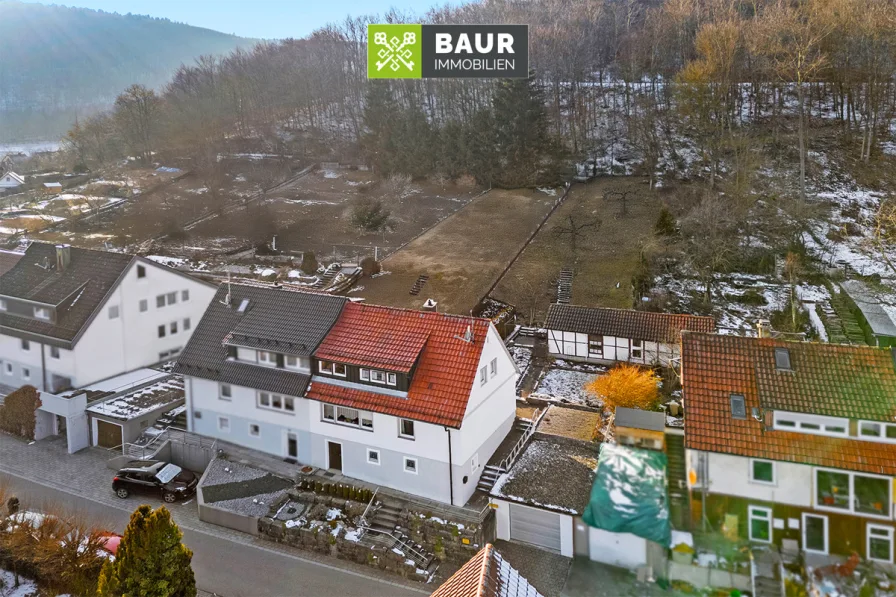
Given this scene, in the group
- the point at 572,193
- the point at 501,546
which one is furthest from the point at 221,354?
the point at 572,193

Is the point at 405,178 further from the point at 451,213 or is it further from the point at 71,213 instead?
the point at 71,213

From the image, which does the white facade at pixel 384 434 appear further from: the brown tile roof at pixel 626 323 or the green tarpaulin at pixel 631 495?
the brown tile roof at pixel 626 323

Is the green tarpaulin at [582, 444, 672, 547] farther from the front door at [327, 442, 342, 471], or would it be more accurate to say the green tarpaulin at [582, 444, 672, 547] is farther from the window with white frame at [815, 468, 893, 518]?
the front door at [327, 442, 342, 471]

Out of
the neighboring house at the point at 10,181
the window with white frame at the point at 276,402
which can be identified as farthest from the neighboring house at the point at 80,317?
the neighboring house at the point at 10,181

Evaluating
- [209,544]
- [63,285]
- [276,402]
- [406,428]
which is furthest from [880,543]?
[63,285]

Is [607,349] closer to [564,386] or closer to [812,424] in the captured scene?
[564,386]

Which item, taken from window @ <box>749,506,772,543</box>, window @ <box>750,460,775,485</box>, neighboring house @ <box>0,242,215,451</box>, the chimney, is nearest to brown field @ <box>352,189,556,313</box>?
neighboring house @ <box>0,242,215,451</box>
